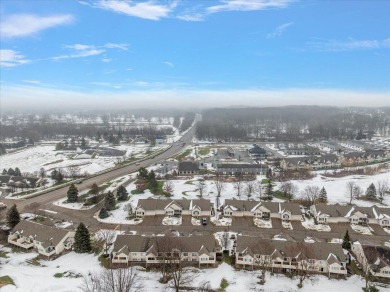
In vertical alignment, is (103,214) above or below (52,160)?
below

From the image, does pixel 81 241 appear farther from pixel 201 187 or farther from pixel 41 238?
pixel 201 187

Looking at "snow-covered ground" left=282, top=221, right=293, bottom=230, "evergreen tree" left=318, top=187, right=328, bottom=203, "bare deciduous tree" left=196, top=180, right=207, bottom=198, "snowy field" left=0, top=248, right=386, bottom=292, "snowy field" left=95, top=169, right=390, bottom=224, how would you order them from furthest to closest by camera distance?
"bare deciduous tree" left=196, top=180, right=207, bottom=198 < "evergreen tree" left=318, top=187, right=328, bottom=203 < "snowy field" left=95, top=169, right=390, bottom=224 < "snow-covered ground" left=282, top=221, right=293, bottom=230 < "snowy field" left=0, top=248, right=386, bottom=292

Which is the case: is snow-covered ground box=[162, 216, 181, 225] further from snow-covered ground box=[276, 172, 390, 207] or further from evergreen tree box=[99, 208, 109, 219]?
snow-covered ground box=[276, 172, 390, 207]

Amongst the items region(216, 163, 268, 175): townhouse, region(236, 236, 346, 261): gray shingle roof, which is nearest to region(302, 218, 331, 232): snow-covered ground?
region(236, 236, 346, 261): gray shingle roof

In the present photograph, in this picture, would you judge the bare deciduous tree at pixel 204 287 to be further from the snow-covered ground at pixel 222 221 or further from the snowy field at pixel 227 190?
the snowy field at pixel 227 190

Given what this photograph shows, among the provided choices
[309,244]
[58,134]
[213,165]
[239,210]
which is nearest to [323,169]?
[213,165]

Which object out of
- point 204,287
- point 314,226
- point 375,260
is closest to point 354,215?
point 314,226
